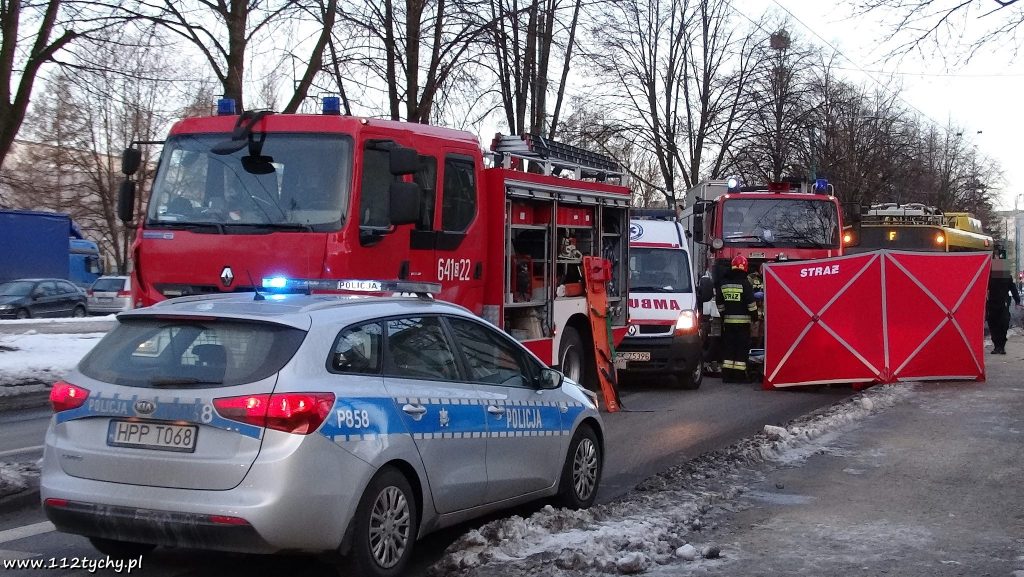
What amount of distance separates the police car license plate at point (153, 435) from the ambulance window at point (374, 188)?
4303 mm

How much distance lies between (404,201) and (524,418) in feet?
10.3

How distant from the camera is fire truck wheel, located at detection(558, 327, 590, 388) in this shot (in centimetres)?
1262

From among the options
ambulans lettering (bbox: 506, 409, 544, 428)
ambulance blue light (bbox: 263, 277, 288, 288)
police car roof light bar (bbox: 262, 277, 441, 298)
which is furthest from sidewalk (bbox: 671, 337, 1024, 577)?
ambulance blue light (bbox: 263, 277, 288, 288)

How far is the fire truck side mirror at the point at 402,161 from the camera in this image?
927cm

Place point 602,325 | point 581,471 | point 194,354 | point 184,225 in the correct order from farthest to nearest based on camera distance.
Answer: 1. point 602,325
2. point 184,225
3. point 581,471
4. point 194,354

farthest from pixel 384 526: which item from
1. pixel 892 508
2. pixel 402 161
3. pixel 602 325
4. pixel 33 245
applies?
pixel 33 245

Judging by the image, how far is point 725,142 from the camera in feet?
134

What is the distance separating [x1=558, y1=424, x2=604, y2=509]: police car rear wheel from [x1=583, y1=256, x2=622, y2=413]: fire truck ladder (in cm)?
535

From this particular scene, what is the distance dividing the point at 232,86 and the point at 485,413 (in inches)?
473

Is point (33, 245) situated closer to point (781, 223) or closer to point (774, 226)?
point (774, 226)

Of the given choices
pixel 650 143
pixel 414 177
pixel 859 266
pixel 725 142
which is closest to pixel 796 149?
pixel 725 142

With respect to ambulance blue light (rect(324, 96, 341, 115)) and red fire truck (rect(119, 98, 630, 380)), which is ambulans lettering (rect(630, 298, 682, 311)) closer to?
red fire truck (rect(119, 98, 630, 380))

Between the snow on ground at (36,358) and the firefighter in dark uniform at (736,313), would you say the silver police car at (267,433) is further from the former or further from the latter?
the firefighter in dark uniform at (736,313)

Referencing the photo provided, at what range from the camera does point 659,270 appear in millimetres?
16547
